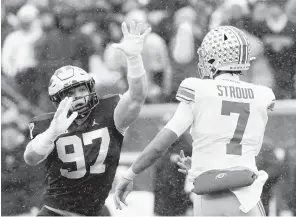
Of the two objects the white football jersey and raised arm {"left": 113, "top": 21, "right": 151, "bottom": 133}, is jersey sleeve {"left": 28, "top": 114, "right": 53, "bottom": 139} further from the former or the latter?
the white football jersey

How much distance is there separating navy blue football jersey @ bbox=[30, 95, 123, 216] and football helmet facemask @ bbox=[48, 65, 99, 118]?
3.1 inches

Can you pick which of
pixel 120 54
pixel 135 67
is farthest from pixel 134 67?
pixel 120 54

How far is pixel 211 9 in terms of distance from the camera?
4.36 m

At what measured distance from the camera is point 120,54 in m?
4.45

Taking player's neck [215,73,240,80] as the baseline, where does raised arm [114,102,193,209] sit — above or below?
below

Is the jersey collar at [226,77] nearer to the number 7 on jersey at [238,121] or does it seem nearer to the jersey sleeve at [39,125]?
the number 7 on jersey at [238,121]

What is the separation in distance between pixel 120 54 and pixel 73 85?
1513 mm

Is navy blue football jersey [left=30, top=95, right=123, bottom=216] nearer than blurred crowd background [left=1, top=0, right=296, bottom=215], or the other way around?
navy blue football jersey [left=30, top=95, right=123, bottom=216]

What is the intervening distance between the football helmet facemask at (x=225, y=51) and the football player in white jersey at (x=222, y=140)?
2.5 inches

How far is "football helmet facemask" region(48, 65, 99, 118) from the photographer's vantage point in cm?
298

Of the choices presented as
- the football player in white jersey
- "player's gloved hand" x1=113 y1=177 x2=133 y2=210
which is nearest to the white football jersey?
the football player in white jersey

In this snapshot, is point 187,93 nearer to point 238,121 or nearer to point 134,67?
point 238,121

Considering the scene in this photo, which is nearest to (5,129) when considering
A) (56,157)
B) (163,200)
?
(163,200)

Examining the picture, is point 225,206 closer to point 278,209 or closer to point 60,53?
point 278,209
